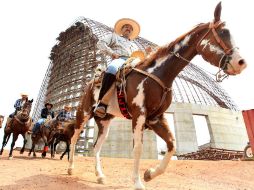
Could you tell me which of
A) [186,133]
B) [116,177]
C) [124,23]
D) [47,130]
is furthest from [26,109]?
[186,133]

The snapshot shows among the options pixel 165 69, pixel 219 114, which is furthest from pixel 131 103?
pixel 219 114

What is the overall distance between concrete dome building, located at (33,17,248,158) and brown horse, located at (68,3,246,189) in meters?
18.1

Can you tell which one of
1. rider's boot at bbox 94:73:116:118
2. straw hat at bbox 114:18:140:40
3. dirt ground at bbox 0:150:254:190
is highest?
straw hat at bbox 114:18:140:40

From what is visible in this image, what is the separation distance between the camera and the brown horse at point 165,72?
425 centimetres

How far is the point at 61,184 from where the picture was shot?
5.21 meters

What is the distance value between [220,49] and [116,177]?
4.46 meters

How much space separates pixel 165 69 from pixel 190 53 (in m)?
0.53

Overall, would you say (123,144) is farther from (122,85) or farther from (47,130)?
(122,85)

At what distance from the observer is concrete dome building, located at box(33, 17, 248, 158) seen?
23250mm

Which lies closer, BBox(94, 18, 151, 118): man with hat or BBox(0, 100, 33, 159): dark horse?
BBox(94, 18, 151, 118): man with hat

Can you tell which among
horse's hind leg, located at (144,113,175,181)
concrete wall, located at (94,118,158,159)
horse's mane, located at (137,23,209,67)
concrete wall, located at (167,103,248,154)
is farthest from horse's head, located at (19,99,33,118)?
concrete wall, located at (167,103,248,154)

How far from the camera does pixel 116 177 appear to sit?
7.11 m

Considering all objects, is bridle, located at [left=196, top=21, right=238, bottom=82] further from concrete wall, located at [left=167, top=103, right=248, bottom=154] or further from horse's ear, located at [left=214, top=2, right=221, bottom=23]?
concrete wall, located at [left=167, top=103, right=248, bottom=154]

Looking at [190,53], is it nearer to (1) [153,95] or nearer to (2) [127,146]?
(1) [153,95]
